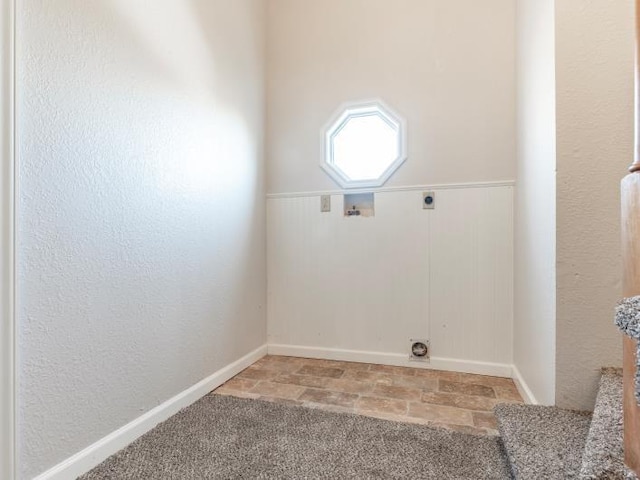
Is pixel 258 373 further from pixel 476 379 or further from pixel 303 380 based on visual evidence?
pixel 476 379

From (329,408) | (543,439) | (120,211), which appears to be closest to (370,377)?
(329,408)

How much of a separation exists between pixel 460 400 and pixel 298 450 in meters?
0.91

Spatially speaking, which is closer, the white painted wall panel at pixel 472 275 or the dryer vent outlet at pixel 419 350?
the white painted wall panel at pixel 472 275

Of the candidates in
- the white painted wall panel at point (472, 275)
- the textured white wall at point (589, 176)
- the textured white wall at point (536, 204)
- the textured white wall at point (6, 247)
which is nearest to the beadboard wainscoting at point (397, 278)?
the white painted wall panel at point (472, 275)

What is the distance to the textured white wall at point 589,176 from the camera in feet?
4.05

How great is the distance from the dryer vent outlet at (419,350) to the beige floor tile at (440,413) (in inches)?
20.5

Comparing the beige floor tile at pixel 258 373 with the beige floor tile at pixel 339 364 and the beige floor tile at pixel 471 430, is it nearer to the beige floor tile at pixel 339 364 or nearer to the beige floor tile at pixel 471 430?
the beige floor tile at pixel 339 364

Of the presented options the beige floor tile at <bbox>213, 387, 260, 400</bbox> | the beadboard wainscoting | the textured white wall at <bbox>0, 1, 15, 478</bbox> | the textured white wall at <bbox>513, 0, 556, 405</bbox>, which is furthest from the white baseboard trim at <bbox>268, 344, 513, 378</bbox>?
the textured white wall at <bbox>0, 1, 15, 478</bbox>

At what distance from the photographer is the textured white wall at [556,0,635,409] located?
4.05ft

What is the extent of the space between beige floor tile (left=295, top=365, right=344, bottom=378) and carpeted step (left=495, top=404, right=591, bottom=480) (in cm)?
96

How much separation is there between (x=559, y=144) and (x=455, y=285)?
106 cm

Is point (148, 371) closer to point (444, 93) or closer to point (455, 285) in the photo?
point (455, 285)

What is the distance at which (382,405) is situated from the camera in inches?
64.6

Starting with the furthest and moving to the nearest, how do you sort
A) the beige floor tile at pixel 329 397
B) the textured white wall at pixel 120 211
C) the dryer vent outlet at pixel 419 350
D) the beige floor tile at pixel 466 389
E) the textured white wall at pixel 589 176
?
the dryer vent outlet at pixel 419 350, the beige floor tile at pixel 466 389, the beige floor tile at pixel 329 397, the textured white wall at pixel 589 176, the textured white wall at pixel 120 211
